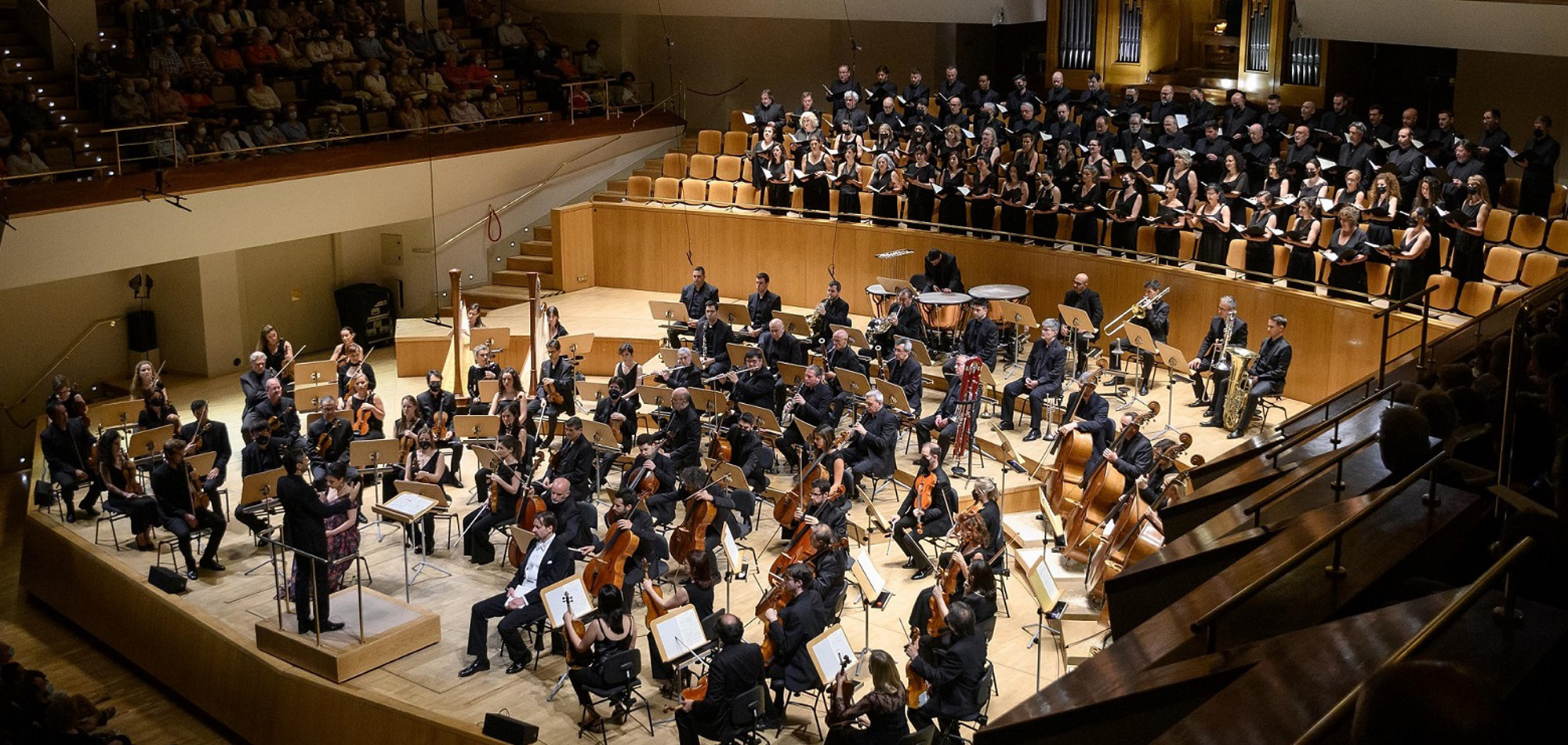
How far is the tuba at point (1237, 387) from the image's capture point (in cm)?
1191

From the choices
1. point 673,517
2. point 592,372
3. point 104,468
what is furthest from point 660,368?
point 104,468

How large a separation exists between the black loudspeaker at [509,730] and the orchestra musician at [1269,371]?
22.0 ft

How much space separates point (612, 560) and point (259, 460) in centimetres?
394

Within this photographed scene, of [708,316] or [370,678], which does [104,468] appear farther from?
[708,316]

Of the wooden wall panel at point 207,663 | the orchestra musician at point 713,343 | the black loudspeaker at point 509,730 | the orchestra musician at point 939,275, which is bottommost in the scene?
the wooden wall panel at point 207,663

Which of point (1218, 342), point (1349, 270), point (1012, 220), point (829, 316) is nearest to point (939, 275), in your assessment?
point (1012, 220)

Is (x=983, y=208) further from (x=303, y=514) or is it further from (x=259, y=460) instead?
(x=303, y=514)

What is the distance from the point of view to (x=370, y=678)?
897 centimetres

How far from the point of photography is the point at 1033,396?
12.4 meters

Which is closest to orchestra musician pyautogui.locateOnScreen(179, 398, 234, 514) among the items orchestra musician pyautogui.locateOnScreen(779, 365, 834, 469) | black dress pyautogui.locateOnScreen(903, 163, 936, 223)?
orchestra musician pyautogui.locateOnScreen(779, 365, 834, 469)

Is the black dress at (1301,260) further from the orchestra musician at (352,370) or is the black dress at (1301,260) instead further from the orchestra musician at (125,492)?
the orchestra musician at (125,492)

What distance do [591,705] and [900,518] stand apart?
308 centimetres

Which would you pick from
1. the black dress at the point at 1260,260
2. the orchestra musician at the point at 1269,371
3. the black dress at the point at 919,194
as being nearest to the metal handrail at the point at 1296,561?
the orchestra musician at the point at 1269,371

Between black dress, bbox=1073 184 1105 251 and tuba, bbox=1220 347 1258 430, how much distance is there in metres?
2.82
